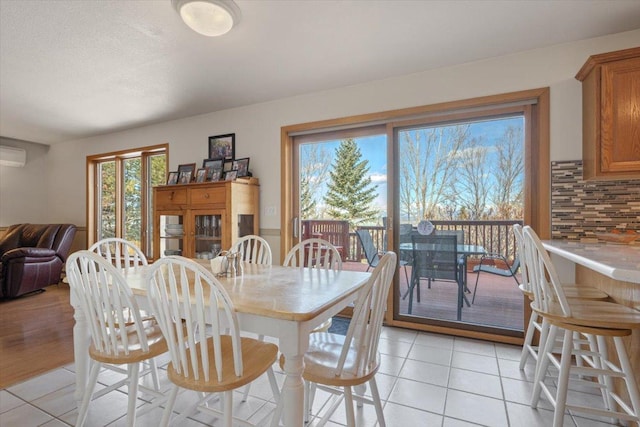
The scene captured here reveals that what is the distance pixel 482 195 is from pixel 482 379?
147 centimetres

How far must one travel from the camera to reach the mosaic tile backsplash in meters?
2.21

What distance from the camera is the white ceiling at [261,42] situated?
196 cm

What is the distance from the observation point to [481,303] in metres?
2.82

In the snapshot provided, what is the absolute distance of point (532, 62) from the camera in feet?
8.11

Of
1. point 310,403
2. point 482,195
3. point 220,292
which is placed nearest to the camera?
point 220,292

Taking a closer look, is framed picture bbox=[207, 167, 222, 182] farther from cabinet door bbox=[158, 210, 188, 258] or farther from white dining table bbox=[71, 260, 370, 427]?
white dining table bbox=[71, 260, 370, 427]

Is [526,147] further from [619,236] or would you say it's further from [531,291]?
[531,291]

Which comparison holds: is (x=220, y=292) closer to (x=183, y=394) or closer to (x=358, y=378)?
(x=358, y=378)

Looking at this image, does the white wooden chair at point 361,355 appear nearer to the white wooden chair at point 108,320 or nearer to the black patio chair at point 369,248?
the white wooden chair at point 108,320

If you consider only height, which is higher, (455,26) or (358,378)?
(455,26)

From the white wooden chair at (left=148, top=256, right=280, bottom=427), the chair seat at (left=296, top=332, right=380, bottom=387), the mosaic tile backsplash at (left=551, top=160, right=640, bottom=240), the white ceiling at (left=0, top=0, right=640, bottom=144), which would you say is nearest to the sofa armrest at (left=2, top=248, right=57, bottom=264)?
the white ceiling at (left=0, top=0, right=640, bottom=144)

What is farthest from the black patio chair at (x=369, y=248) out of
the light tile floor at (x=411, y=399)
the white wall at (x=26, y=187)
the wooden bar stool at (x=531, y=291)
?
the white wall at (x=26, y=187)

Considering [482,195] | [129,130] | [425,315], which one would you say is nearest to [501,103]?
[482,195]

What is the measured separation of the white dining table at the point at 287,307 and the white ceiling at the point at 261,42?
64.4 inches
